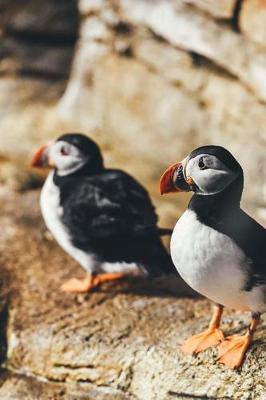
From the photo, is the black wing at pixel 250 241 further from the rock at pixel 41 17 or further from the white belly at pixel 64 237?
the rock at pixel 41 17

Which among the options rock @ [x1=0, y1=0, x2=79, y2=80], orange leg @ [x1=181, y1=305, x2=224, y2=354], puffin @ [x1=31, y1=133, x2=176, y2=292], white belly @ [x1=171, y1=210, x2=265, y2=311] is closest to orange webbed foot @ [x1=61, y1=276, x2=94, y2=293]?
puffin @ [x1=31, y1=133, x2=176, y2=292]

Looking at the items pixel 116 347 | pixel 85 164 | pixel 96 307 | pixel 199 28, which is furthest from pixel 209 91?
pixel 116 347

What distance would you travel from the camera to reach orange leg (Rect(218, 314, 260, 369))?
363 centimetres

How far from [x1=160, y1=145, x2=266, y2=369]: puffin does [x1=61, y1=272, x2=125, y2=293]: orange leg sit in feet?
4.09

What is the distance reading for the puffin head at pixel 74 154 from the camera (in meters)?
4.67

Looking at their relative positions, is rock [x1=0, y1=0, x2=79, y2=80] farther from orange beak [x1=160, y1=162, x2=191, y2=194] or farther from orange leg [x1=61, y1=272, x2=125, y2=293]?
orange beak [x1=160, y1=162, x2=191, y2=194]

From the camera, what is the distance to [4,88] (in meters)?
7.34

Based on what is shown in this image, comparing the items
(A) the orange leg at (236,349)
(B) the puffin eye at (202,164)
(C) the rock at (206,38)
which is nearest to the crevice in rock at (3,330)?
(A) the orange leg at (236,349)

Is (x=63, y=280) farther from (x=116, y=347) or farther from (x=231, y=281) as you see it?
(x=231, y=281)

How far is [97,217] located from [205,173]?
1137 mm

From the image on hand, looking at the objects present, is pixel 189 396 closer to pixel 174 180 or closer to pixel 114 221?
pixel 174 180

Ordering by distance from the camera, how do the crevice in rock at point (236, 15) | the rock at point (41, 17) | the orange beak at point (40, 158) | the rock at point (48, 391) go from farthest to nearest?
the rock at point (41, 17)
the crevice in rock at point (236, 15)
the orange beak at point (40, 158)
the rock at point (48, 391)

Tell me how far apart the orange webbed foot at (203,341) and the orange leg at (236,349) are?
7 cm

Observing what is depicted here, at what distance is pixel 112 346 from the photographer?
4066 mm
